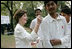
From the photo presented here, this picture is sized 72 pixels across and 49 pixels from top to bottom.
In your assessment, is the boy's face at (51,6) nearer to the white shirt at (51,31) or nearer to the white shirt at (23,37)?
the white shirt at (51,31)

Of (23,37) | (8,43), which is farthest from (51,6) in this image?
(8,43)

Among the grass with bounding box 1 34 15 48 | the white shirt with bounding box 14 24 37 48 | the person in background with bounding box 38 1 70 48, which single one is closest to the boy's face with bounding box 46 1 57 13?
the person in background with bounding box 38 1 70 48

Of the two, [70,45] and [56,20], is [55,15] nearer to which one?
[56,20]

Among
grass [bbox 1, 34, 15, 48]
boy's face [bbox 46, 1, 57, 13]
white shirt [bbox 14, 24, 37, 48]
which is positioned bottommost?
grass [bbox 1, 34, 15, 48]

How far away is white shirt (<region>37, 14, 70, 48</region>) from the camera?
225cm

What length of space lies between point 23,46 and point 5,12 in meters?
15.8

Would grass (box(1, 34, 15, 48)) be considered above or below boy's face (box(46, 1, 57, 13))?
below

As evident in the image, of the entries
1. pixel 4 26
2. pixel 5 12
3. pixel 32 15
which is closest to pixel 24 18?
pixel 4 26

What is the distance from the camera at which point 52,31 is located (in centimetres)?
226

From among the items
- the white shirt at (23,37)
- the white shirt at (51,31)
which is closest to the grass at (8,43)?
the white shirt at (23,37)

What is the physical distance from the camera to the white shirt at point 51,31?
225 cm

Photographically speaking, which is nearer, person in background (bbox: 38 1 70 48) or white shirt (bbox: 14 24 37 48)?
person in background (bbox: 38 1 70 48)

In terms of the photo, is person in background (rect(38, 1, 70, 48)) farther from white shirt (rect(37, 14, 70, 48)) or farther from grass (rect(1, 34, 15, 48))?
grass (rect(1, 34, 15, 48))

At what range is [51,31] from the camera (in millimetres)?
2262
